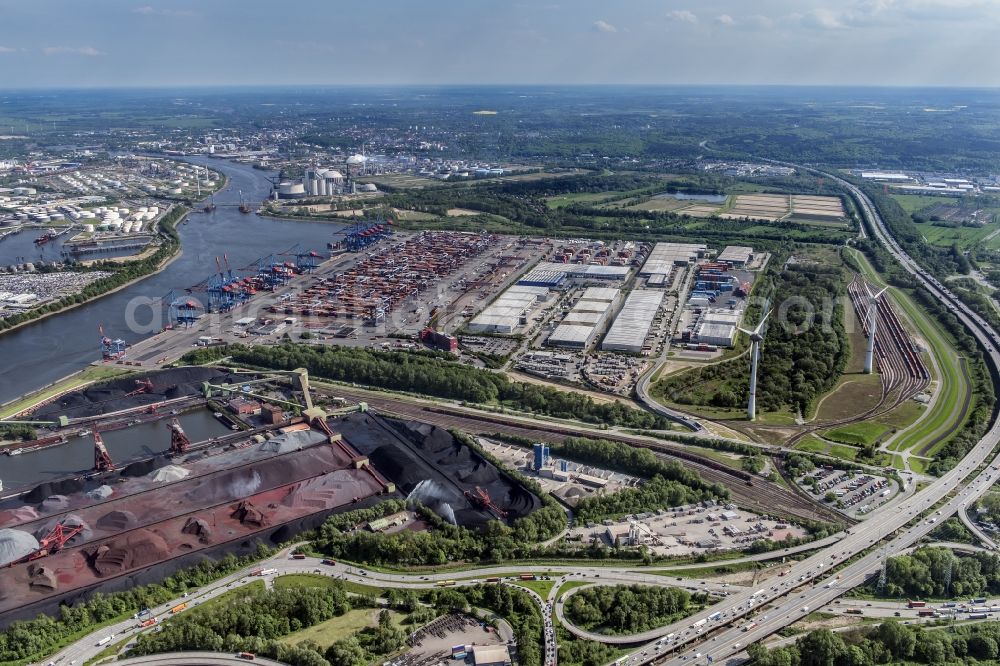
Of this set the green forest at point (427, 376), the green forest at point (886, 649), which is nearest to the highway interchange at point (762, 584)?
the green forest at point (886, 649)

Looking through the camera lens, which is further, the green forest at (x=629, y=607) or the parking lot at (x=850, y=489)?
the parking lot at (x=850, y=489)

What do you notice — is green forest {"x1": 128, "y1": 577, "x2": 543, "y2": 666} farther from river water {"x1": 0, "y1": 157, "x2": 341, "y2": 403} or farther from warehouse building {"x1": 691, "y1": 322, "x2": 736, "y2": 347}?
warehouse building {"x1": 691, "y1": 322, "x2": 736, "y2": 347}

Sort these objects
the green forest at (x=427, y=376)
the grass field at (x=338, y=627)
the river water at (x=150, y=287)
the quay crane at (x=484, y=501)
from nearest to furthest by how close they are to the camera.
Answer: the grass field at (x=338, y=627) → the quay crane at (x=484, y=501) → the green forest at (x=427, y=376) → the river water at (x=150, y=287)

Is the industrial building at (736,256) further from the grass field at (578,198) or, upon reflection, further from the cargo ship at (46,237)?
the cargo ship at (46,237)

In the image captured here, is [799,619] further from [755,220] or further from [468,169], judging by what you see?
[468,169]

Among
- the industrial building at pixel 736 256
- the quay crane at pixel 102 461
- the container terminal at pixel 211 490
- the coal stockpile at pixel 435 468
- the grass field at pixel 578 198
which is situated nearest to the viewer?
the container terminal at pixel 211 490

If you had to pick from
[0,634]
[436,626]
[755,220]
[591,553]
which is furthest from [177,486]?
[755,220]

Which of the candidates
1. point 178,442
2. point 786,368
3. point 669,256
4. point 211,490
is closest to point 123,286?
point 178,442
